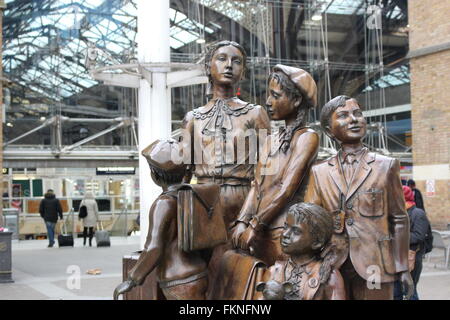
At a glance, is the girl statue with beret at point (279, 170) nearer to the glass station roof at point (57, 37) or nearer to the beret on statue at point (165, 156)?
the beret on statue at point (165, 156)

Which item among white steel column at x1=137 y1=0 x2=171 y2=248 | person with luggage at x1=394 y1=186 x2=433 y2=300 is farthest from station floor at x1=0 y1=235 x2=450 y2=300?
person with luggage at x1=394 y1=186 x2=433 y2=300

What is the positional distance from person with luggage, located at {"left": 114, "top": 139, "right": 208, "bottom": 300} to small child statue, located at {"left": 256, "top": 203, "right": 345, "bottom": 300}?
520mm

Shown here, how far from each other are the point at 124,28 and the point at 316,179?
60.0ft

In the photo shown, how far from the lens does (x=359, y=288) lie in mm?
3408

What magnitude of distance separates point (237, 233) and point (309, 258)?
2.18ft

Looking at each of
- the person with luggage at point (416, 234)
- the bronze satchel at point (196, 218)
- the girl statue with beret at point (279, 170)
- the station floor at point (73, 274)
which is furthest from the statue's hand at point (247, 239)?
the person with luggage at point (416, 234)

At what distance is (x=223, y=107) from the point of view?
413 centimetres

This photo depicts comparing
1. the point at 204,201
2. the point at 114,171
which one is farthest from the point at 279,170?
the point at 114,171

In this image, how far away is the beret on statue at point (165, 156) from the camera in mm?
3506

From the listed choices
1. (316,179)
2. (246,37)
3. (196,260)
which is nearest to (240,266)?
(196,260)

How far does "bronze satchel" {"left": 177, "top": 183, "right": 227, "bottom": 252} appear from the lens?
3.35 metres

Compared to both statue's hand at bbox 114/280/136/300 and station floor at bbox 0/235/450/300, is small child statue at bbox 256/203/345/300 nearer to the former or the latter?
statue's hand at bbox 114/280/136/300

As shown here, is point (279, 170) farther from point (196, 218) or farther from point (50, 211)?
point (50, 211)

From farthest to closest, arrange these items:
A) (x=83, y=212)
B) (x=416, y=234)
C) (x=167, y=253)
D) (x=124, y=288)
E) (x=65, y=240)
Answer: (x=83, y=212), (x=65, y=240), (x=416, y=234), (x=167, y=253), (x=124, y=288)
